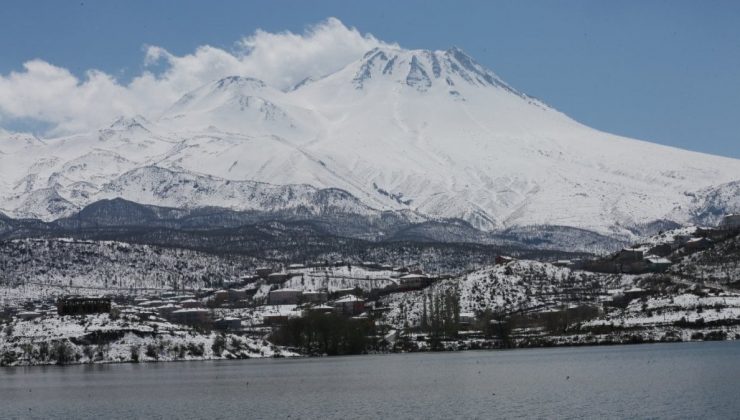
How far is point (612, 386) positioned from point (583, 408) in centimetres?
1417

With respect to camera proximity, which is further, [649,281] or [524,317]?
[649,281]

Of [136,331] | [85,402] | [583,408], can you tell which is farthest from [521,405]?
[136,331]

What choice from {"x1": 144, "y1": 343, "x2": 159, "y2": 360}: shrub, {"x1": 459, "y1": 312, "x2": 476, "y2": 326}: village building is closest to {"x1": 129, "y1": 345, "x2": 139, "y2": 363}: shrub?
{"x1": 144, "y1": 343, "x2": 159, "y2": 360}: shrub

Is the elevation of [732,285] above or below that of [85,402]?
above

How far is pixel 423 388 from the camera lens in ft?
315

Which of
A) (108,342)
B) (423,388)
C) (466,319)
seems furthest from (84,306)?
(423,388)

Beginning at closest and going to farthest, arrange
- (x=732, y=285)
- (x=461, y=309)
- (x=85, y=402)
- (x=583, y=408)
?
1. (x=583, y=408)
2. (x=85, y=402)
3. (x=732, y=285)
4. (x=461, y=309)

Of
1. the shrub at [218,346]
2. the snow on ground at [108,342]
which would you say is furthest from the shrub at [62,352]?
the shrub at [218,346]

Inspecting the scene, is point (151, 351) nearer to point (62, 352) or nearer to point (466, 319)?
point (62, 352)

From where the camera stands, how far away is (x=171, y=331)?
16850 centimetres

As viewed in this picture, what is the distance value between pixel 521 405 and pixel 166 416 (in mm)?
25035

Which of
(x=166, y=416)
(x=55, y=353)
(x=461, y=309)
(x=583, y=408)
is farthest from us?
(x=461, y=309)

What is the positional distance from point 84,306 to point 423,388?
9675 centimetres

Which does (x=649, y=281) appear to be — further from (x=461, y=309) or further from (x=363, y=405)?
(x=363, y=405)
